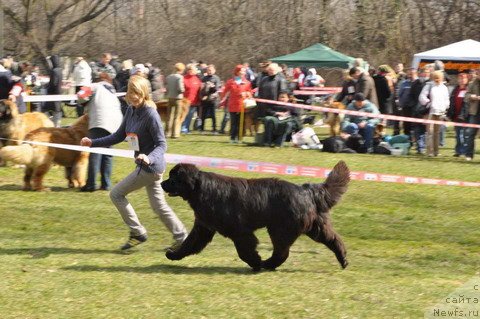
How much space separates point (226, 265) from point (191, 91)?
13.4 meters

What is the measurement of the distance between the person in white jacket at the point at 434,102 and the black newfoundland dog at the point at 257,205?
9.97 m

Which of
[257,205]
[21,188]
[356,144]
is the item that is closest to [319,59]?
[356,144]

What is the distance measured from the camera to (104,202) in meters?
11.1

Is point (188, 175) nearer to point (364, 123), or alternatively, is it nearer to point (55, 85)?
point (364, 123)

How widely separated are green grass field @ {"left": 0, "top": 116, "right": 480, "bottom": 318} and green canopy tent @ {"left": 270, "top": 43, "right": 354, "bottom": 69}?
44.4 ft

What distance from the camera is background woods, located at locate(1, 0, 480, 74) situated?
3641cm

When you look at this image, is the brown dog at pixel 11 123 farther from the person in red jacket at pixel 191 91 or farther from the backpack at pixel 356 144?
the person in red jacket at pixel 191 91

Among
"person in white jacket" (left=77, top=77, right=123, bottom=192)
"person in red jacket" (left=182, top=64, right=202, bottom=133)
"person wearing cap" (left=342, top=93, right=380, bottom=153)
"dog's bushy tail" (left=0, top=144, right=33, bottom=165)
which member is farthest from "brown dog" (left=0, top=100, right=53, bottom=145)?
"person in red jacket" (left=182, top=64, right=202, bottom=133)

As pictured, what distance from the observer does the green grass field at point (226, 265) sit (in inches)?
244

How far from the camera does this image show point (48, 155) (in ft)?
38.6

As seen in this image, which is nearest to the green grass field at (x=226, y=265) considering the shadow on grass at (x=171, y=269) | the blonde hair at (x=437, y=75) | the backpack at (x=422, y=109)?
the shadow on grass at (x=171, y=269)

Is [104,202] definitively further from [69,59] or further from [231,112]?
[69,59]

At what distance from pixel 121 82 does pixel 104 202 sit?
8.85 metres

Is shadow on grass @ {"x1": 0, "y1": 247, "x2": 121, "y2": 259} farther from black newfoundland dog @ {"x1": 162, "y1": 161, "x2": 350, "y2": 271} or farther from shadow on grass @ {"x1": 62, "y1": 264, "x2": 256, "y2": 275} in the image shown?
black newfoundland dog @ {"x1": 162, "y1": 161, "x2": 350, "y2": 271}
